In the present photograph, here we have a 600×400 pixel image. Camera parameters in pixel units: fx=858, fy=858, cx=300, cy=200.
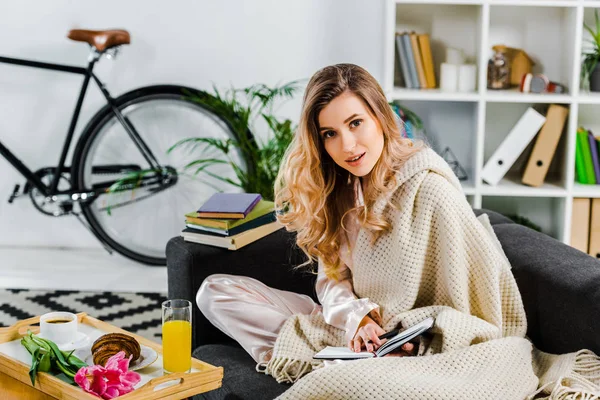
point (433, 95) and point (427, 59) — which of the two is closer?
point (433, 95)

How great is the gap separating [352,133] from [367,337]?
1.47ft

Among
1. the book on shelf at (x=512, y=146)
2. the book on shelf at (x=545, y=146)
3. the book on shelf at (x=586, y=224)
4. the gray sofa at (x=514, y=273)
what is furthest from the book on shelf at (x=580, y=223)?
the gray sofa at (x=514, y=273)

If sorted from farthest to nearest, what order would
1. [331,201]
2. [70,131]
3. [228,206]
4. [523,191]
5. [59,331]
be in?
[70,131], [523,191], [228,206], [331,201], [59,331]

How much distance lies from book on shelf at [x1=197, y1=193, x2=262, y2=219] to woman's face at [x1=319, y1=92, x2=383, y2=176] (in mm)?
507

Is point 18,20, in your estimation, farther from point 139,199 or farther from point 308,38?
point 308,38

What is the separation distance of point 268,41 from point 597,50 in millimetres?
1334

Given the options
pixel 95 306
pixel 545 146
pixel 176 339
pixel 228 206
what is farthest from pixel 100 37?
pixel 176 339

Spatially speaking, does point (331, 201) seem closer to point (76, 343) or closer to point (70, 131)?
point (76, 343)

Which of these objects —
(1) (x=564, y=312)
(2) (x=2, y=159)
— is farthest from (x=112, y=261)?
(1) (x=564, y=312)

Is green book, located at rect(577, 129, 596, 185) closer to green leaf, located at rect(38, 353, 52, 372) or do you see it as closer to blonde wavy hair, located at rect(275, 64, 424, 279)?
blonde wavy hair, located at rect(275, 64, 424, 279)

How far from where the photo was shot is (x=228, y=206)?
238 centimetres

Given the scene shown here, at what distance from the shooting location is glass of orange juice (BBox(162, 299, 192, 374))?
1.72 metres

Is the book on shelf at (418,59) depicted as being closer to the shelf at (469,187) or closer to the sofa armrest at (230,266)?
the shelf at (469,187)

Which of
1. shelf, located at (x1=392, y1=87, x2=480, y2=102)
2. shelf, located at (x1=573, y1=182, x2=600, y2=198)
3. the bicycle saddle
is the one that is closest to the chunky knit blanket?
shelf, located at (x1=392, y1=87, x2=480, y2=102)
